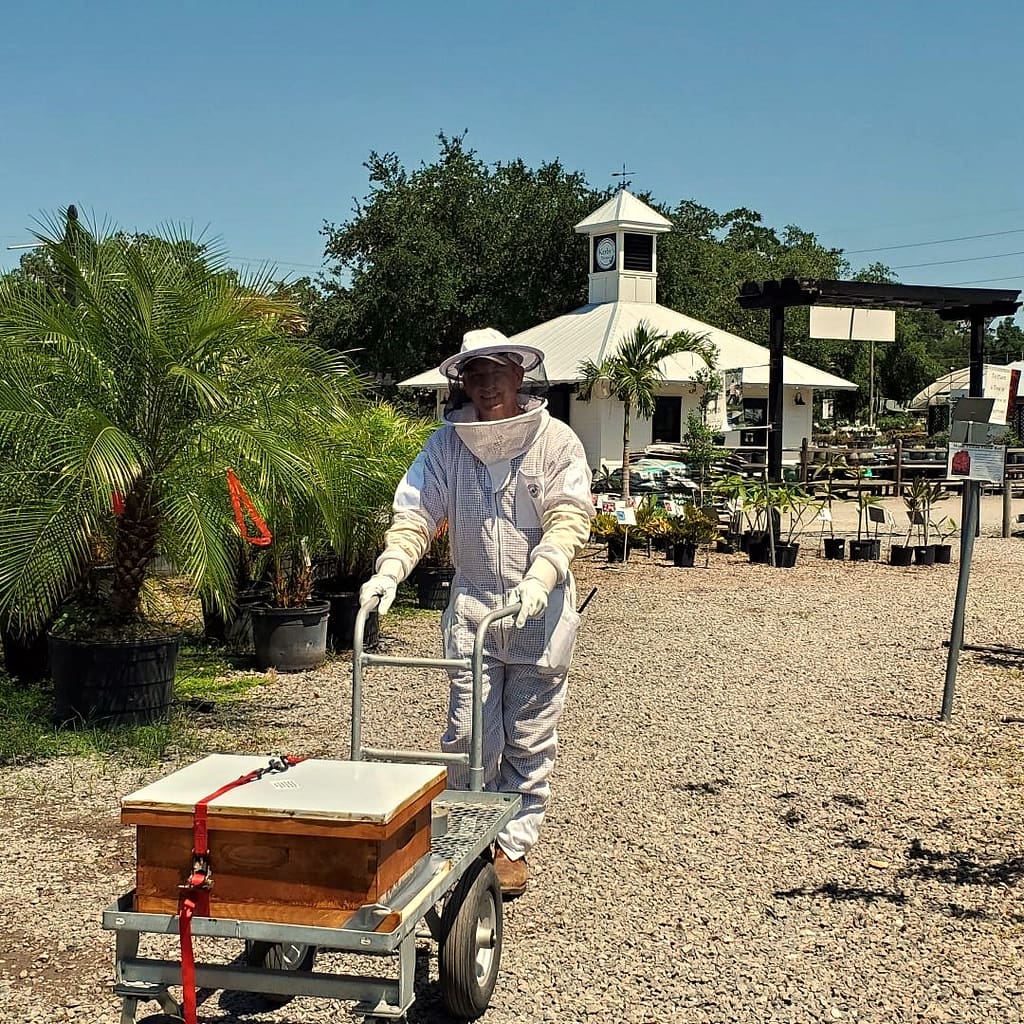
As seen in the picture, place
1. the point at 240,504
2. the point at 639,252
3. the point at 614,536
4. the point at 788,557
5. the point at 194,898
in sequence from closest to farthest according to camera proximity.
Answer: the point at 194,898
the point at 240,504
the point at 788,557
the point at 614,536
the point at 639,252

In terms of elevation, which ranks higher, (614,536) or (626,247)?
(626,247)

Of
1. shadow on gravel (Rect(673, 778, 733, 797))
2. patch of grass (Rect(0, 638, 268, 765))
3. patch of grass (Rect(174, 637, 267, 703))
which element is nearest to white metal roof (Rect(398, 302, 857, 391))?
patch of grass (Rect(174, 637, 267, 703))

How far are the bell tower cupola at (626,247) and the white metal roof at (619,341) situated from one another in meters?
0.39

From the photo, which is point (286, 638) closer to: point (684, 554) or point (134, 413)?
point (134, 413)

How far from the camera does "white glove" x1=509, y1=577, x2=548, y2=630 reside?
3857mm

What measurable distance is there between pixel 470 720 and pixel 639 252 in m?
30.0

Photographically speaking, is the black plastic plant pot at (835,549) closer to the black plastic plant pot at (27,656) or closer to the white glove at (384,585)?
the black plastic plant pot at (27,656)

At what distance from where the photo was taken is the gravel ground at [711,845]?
3.99m

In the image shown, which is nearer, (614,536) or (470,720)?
(470,720)

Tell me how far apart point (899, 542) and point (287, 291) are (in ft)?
37.3

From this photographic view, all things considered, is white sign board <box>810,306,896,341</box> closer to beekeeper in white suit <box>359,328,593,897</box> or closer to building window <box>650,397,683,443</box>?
building window <box>650,397,683,443</box>

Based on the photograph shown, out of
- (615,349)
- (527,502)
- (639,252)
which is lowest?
(527,502)

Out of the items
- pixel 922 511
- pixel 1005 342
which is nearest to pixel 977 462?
pixel 922 511

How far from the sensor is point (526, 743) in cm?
443
